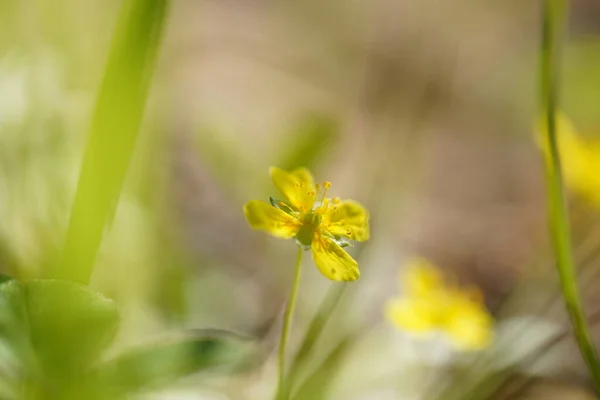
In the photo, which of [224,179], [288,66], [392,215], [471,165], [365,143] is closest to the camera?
[224,179]

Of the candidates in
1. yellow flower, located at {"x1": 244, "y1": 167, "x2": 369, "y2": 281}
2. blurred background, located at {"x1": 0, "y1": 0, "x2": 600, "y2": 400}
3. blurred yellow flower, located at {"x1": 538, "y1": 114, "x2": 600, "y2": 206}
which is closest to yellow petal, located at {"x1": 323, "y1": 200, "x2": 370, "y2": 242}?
yellow flower, located at {"x1": 244, "y1": 167, "x2": 369, "y2": 281}

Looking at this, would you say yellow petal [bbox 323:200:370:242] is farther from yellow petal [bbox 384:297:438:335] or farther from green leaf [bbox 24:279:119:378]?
yellow petal [bbox 384:297:438:335]

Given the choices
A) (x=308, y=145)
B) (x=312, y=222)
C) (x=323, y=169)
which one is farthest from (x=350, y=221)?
(x=323, y=169)

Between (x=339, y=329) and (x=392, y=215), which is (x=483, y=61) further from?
(x=339, y=329)

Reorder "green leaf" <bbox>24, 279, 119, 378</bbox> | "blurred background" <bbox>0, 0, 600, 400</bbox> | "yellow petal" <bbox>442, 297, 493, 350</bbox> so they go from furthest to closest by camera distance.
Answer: "yellow petal" <bbox>442, 297, 493, 350</bbox>, "blurred background" <bbox>0, 0, 600, 400</bbox>, "green leaf" <bbox>24, 279, 119, 378</bbox>

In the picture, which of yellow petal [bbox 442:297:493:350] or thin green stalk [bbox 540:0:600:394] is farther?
yellow petal [bbox 442:297:493:350]

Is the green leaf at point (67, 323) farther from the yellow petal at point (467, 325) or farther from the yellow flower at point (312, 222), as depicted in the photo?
the yellow petal at point (467, 325)

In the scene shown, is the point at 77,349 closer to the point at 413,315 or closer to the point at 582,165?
the point at 413,315

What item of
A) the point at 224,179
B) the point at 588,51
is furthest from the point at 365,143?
the point at 588,51
